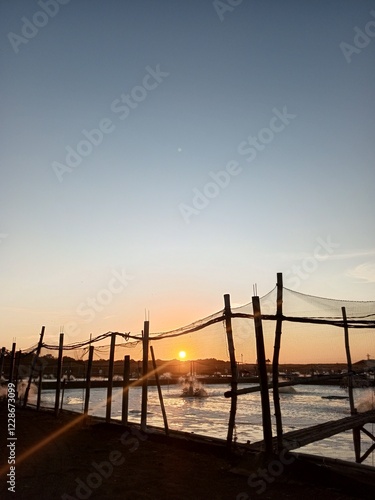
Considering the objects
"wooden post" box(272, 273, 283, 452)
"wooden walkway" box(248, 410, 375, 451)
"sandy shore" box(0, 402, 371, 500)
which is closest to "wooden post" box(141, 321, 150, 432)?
"sandy shore" box(0, 402, 371, 500)

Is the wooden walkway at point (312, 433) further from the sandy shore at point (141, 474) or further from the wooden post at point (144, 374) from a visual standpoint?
the wooden post at point (144, 374)

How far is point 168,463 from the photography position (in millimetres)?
8906

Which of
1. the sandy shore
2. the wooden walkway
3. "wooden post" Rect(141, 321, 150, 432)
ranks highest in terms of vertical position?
"wooden post" Rect(141, 321, 150, 432)

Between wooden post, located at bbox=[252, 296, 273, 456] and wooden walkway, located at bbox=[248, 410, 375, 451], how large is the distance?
520 mm

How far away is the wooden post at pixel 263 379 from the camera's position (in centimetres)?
816

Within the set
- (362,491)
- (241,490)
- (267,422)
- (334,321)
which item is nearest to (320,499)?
(362,491)

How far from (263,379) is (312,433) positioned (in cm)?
240

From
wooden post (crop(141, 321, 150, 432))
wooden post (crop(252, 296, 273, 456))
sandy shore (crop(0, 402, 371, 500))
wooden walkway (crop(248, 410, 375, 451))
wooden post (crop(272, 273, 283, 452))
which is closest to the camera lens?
sandy shore (crop(0, 402, 371, 500))

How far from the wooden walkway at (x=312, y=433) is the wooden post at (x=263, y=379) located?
520 millimetres

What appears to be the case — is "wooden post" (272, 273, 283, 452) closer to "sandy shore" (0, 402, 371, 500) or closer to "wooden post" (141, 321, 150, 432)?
"sandy shore" (0, 402, 371, 500)

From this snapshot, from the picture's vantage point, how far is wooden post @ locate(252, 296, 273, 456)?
816 centimetres

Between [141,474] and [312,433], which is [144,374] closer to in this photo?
[141,474]

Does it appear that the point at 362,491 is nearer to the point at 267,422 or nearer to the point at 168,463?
the point at 267,422

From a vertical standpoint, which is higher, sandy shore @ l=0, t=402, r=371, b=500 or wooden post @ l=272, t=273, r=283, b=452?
wooden post @ l=272, t=273, r=283, b=452
